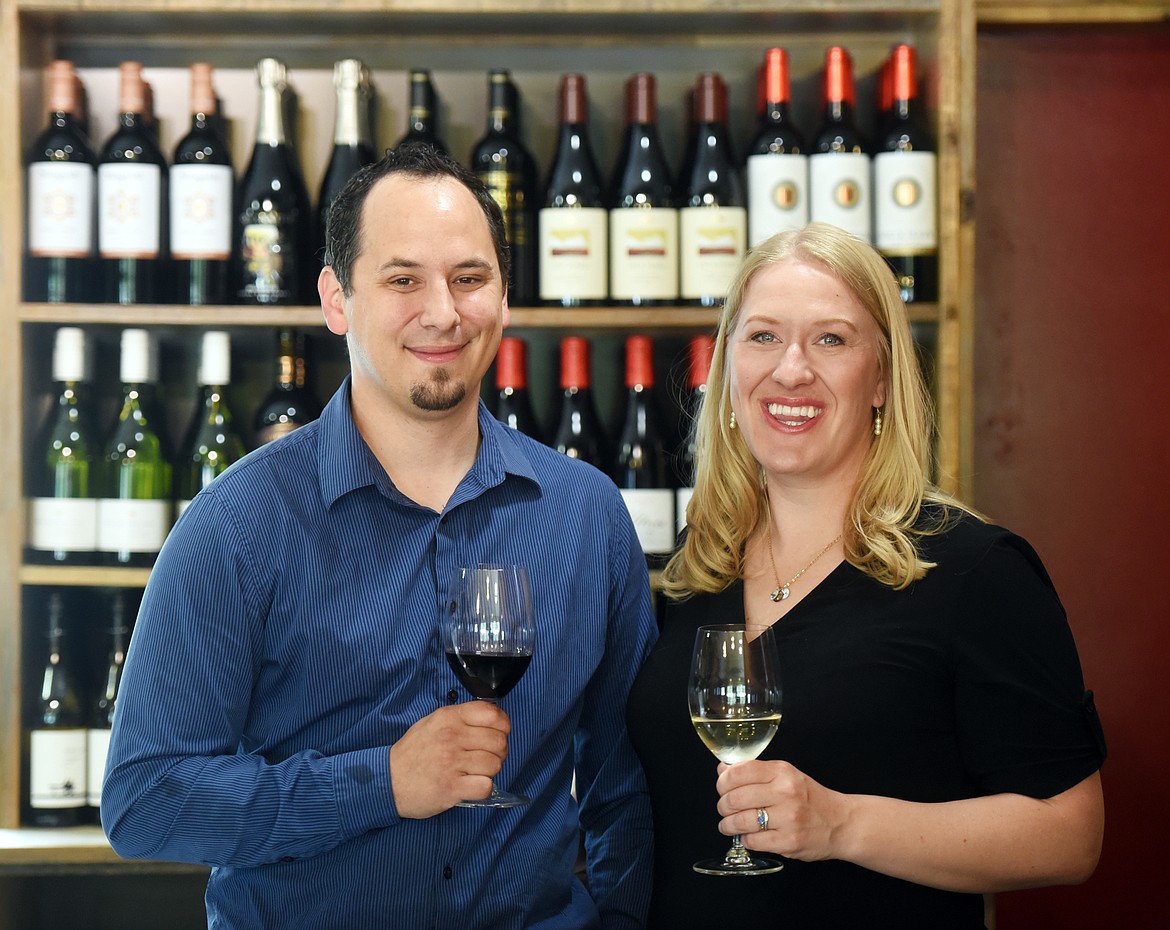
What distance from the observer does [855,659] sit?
1.28 m

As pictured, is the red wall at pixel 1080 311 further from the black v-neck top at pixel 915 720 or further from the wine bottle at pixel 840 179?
the black v-neck top at pixel 915 720

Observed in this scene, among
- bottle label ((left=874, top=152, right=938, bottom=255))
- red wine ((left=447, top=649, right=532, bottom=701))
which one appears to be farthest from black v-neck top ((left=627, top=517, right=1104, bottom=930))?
bottle label ((left=874, top=152, right=938, bottom=255))

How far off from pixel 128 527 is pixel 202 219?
0.48m

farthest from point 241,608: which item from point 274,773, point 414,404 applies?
point 414,404

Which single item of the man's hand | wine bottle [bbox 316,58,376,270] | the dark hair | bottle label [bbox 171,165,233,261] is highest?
wine bottle [bbox 316,58,376,270]

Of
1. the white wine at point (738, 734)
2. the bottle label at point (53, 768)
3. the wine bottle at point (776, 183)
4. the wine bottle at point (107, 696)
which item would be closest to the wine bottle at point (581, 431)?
the wine bottle at point (776, 183)

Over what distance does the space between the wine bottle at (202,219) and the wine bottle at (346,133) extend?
16 centimetres

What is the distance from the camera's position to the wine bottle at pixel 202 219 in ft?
6.26

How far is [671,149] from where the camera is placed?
84.3 inches

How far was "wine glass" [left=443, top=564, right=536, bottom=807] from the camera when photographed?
1149 mm

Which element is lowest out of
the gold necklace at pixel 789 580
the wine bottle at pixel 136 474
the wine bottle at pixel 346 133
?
the gold necklace at pixel 789 580

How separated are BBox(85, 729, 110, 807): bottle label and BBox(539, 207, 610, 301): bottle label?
3.12 ft

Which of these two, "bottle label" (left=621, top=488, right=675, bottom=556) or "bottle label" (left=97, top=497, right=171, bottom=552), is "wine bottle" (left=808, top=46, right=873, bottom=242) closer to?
"bottle label" (left=621, top=488, right=675, bottom=556)

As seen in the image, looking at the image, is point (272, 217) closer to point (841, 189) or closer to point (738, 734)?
point (841, 189)
